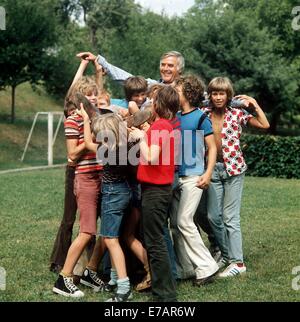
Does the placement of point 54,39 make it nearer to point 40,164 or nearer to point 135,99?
point 40,164

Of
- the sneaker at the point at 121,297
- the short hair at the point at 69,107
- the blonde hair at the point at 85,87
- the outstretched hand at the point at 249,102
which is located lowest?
the sneaker at the point at 121,297

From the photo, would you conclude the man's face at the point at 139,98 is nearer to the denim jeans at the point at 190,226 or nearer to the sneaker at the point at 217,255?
the denim jeans at the point at 190,226

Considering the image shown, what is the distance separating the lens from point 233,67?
97.1ft

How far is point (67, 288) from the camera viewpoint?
5234mm

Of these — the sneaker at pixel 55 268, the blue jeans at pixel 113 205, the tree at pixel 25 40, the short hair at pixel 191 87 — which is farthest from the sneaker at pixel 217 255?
the tree at pixel 25 40

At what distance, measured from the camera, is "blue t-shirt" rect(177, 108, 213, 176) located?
539cm

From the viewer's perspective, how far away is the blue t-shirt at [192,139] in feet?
17.7

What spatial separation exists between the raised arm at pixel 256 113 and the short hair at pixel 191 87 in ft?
2.36

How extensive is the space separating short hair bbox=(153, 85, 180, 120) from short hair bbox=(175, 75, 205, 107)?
0.46 meters

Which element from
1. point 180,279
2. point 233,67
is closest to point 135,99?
point 180,279

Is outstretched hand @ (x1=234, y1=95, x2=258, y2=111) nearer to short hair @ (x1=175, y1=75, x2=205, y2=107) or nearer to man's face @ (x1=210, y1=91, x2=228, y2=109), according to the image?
man's face @ (x1=210, y1=91, x2=228, y2=109)

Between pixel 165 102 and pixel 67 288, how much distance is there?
5.73 ft

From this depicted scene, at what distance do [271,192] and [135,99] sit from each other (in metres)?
8.52
